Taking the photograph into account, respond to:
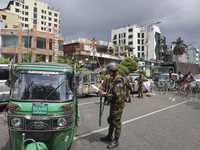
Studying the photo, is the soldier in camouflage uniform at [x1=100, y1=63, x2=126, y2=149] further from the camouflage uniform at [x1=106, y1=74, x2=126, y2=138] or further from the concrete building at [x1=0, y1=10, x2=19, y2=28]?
the concrete building at [x1=0, y1=10, x2=19, y2=28]

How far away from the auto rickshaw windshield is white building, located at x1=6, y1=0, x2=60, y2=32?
6622cm

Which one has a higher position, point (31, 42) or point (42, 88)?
point (31, 42)

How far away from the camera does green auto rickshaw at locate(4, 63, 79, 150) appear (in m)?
2.88

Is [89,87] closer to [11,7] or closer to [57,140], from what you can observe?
[57,140]

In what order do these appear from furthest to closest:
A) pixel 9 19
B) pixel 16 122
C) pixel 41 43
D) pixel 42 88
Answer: pixel 9 19
pixel 41 43
pixel 42 88
pixel 16 122

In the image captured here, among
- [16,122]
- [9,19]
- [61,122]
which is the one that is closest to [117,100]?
[61,122]

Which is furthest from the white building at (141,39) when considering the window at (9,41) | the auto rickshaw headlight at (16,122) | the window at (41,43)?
the auto rickshaw headlight at (16,122)

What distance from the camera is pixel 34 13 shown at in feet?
232

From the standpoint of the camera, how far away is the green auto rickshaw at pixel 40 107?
288 centimetres

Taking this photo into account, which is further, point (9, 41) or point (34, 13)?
point (34, 13)

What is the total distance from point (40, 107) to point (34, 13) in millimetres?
77520

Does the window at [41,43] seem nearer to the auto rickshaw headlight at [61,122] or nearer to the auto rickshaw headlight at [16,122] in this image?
the auto rickshaw headlight at [16,122]

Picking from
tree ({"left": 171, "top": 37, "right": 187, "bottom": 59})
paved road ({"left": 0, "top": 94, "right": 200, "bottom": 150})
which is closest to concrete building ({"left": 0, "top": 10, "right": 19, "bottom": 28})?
paved road ({"left": 0, "top": 94, "right": 200, "bottom": 150})

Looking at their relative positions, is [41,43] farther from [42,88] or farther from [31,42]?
[42,88]
